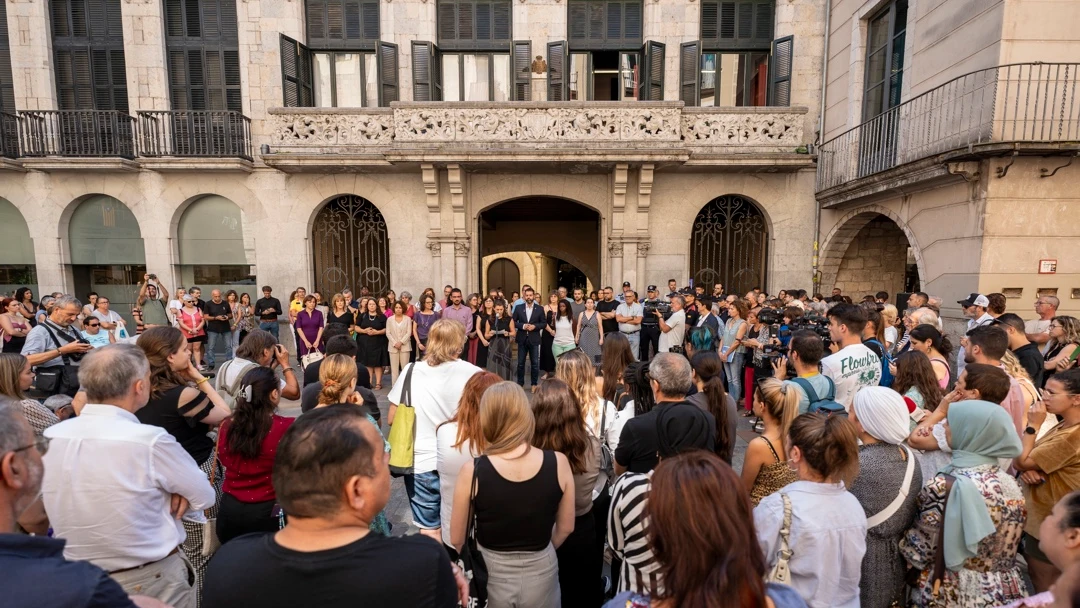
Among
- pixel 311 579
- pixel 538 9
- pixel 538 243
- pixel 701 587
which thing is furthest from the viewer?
pixel 538 243

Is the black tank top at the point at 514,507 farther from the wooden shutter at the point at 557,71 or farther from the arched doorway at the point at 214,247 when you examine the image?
the arched doorway at the point at 214,247

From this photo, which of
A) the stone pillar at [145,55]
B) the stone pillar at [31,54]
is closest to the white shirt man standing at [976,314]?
the stone pillar at [145,55]

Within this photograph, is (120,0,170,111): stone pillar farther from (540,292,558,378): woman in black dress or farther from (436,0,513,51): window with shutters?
(540,292,558,378): woman in black dress

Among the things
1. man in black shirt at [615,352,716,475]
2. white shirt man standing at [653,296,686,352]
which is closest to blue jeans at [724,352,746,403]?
white shirt man standing at [653,296,686,352]

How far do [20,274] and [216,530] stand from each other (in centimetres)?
1566

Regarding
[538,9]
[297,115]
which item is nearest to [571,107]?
[538,9]

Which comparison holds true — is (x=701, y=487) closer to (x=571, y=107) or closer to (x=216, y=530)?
(x=216, y=530)

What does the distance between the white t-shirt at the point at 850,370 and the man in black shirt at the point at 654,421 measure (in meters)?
1.77

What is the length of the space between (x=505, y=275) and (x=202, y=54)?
15.5m

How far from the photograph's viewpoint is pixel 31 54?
458 inches

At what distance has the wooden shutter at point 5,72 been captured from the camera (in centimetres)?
1173

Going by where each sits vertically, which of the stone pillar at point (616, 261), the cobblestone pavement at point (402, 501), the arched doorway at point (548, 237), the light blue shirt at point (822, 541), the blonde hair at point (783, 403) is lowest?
the cobblestone pavement at point (402, 501)

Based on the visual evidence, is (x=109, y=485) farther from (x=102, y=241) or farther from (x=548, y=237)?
(x=548, y=237)

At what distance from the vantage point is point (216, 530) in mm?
2703
